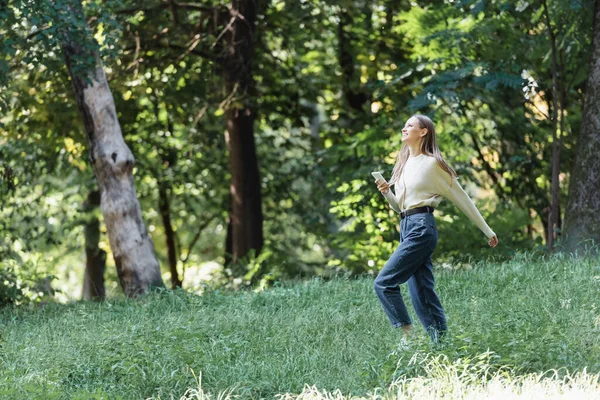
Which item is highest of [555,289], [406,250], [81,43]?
[81,43]

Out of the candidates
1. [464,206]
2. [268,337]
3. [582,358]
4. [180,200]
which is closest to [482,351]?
[582,358]

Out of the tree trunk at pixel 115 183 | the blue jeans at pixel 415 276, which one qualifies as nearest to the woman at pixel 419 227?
the blue jeans at pixel 415 276

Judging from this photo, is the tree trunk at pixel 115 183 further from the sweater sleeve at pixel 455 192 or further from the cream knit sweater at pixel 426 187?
the sweater sleeve at pixel 455 192

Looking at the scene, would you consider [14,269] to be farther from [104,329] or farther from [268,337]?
[268,337]

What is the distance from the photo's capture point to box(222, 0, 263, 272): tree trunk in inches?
662

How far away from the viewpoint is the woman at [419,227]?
23.3 ft

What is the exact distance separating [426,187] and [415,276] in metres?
0.73

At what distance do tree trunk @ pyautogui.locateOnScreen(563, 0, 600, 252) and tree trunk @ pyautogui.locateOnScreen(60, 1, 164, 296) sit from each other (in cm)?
564

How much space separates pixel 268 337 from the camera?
809 centimetres

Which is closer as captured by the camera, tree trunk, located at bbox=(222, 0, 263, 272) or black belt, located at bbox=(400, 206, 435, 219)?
black belt, located at bbox=(400, 206, 435, 219)

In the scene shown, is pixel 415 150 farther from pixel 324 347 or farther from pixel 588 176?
pixel 588 176

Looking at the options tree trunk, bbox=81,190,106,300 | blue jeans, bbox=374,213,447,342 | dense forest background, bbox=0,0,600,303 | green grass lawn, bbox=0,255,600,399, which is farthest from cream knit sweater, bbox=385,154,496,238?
tree trunk, bbox=81,190,106,300

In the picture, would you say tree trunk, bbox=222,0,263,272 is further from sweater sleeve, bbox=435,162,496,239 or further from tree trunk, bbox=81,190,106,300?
sweater sleeve, bbox=435,162,496,239

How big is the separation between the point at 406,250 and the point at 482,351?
1.03 meters
